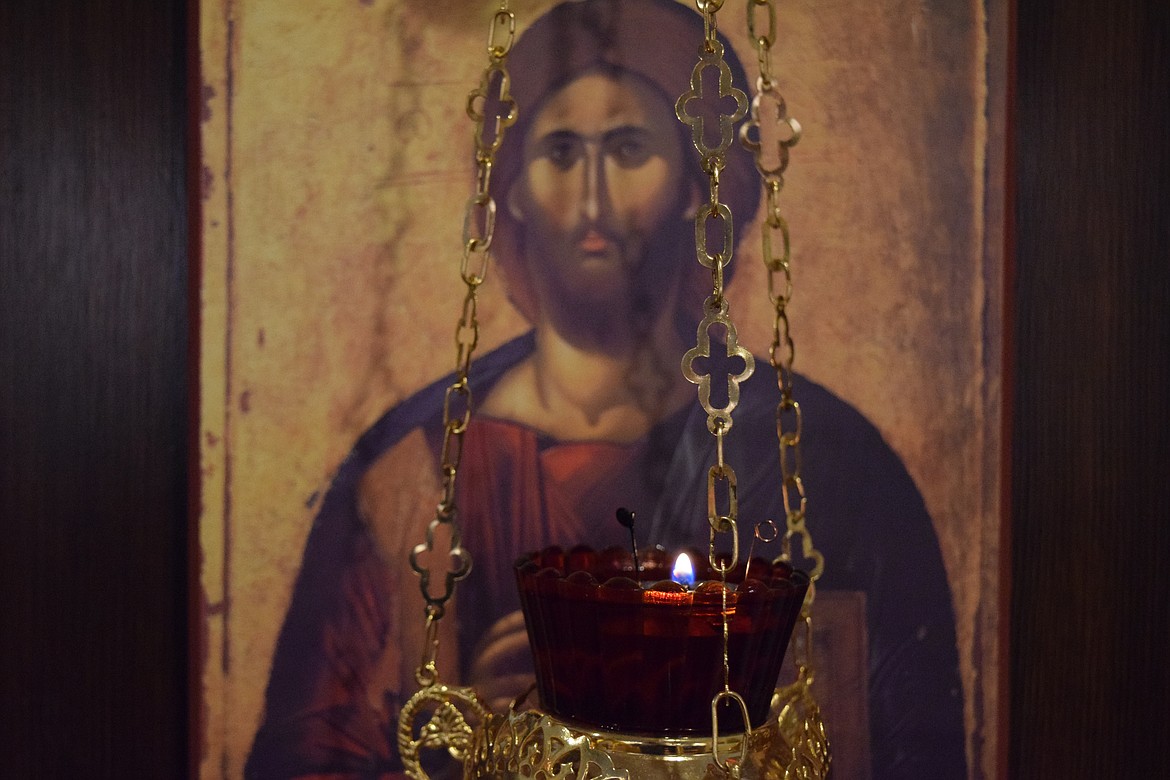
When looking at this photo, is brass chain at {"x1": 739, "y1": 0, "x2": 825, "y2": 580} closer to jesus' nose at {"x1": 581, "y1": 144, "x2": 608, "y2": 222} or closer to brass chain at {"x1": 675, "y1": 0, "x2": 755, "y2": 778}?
brass chain at {"x1": 675, "y1": 0, "x2": 755, "y2": 778}

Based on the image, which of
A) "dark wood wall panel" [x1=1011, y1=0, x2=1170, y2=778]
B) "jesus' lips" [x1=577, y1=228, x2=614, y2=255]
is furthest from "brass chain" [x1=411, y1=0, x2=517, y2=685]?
"dark wood wall panel" [x1=1011, y1=0, x2=1170, y2=778]

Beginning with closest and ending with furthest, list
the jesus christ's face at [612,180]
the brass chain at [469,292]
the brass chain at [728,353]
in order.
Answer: the brass chain at [728,353] → the brass chain at [469,292] → the jesus christ's face at [612,180]

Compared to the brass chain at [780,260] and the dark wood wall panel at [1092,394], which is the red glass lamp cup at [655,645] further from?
the dark wood wall panel at [1092,394]

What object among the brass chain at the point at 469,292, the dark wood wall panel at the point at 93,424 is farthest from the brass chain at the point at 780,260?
the dark wood wall panel at the point at 93,424

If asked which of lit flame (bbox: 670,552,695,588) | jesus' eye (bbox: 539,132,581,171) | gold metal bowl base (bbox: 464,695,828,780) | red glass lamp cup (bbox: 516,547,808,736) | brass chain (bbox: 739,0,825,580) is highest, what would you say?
jesus' eye (bbox: 539,132,581,171)

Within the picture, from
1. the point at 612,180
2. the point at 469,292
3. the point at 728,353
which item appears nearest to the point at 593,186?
the point at 612,180

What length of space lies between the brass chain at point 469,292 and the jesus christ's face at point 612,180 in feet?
0.22

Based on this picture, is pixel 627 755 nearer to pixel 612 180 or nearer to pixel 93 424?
pixel 612 180

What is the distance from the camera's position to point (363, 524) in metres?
1.16

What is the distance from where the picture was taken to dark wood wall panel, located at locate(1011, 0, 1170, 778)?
3.85ft

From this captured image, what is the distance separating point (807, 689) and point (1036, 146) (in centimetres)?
66

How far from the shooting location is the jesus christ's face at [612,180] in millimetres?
1142

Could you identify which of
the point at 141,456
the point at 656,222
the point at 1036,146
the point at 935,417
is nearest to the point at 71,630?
the point at 141,456

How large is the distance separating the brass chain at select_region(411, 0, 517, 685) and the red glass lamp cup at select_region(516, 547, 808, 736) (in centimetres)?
16
